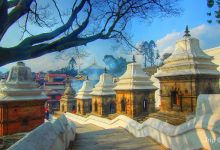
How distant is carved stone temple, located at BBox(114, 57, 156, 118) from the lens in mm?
19859

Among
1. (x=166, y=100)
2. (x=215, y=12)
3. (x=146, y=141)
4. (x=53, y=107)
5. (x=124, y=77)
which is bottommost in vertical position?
(x=53, y=107)

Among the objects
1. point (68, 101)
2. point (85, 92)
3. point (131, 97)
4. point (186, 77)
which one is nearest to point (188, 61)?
point (186, 77)

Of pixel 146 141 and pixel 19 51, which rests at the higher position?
pixel 19 51

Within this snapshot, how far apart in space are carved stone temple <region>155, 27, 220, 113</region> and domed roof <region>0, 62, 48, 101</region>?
8615mm

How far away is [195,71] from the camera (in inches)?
517

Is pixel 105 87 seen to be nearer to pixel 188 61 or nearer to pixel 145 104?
pixel 145 104

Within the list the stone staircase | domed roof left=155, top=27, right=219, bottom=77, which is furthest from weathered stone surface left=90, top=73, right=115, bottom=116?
domed roof left=155, top=27, right=219, bottom=77

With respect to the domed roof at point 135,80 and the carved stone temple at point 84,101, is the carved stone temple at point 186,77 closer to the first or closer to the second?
the domed roof at point 135,80

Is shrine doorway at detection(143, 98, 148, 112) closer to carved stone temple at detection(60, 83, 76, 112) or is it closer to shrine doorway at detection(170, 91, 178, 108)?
shrine doorway at detection(170, 91, 178, 108)

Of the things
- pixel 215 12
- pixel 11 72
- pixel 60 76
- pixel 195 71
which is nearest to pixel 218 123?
pixel 215 12

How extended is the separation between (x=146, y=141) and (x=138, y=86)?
36.2ft

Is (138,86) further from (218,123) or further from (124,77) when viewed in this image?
(218,123)

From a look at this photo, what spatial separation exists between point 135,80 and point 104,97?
240 inches

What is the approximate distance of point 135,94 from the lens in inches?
781
